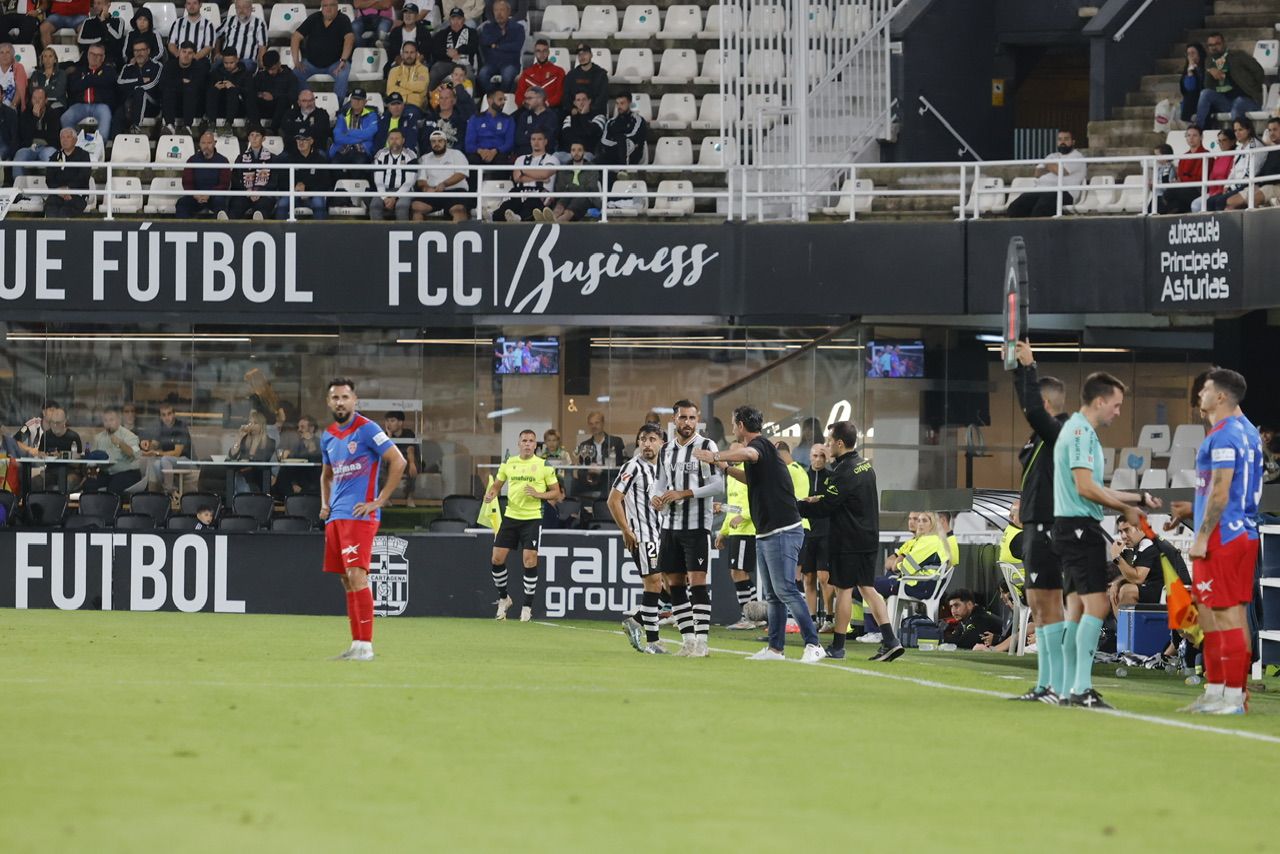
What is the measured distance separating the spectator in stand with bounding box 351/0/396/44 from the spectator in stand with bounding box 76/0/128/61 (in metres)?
3.57

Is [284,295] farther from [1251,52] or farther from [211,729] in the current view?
[211,729]

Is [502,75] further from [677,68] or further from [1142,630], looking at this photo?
[1142,630]

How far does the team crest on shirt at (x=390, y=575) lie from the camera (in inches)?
962

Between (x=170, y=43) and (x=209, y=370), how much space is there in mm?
5089

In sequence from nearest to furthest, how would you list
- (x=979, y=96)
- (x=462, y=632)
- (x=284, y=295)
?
(x=462, y=632) < (x=284, y=295) < (x=979, y=96)

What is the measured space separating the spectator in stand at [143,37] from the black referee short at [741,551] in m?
12.9

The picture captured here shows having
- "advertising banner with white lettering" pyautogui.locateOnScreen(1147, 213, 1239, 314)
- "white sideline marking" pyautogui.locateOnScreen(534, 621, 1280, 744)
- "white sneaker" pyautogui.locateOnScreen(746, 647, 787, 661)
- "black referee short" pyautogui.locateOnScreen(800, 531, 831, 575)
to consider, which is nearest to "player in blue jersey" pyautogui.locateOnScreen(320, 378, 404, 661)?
"white sneaker" pyautogui.locateOnScreen(746, 647, 787, 661)

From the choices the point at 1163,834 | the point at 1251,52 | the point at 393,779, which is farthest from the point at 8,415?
the point at 1163,834

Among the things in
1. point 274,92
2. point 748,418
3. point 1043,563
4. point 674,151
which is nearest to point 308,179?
point 274,92

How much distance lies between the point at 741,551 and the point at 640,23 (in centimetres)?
1194

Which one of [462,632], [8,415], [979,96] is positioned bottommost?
[462,632]

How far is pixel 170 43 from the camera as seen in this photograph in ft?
96.5

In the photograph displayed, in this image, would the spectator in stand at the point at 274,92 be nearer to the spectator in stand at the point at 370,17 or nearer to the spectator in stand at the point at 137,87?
the spectator in stand at the point at 137,87

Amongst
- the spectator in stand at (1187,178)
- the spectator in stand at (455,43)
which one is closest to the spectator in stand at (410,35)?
the spectator in stand at (455,43)
